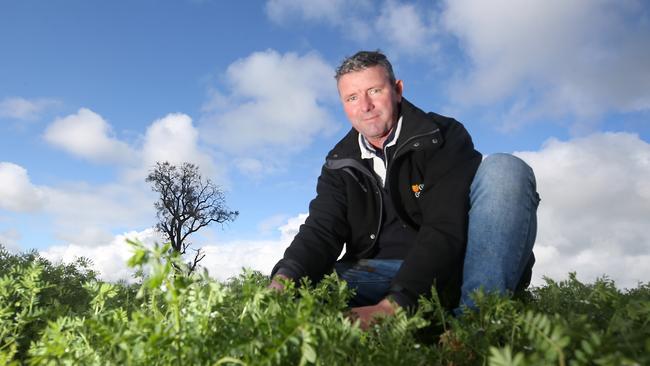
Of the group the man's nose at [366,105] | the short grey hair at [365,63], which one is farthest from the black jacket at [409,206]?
the short grey hair at [365,63]

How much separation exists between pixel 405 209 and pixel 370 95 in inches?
42.2

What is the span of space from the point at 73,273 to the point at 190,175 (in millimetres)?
21104

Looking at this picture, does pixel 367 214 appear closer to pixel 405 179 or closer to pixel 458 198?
pixel 405 179

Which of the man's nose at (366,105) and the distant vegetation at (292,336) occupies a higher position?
the man's nose at (366,105)

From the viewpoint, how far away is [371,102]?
4.64 metres

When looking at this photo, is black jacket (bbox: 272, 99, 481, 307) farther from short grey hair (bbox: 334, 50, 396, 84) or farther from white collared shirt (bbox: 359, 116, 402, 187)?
short grey hair (bbox: 334, 50, 396, 84)

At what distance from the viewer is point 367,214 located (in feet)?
15.6

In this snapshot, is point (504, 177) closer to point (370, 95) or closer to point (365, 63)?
point (370, 95)

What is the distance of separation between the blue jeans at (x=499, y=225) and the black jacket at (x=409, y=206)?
14cm

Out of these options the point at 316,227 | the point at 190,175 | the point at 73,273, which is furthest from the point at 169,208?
the point at 316,227

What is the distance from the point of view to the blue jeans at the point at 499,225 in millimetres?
3568

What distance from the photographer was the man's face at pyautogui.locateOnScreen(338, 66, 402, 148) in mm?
4594

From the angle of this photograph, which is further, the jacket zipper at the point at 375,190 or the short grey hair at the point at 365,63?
the short grey hair at the point at 365,63

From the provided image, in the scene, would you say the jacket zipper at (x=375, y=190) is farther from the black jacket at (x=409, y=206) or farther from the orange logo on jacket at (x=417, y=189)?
the orange logo on jacket at (x=417, y=189)
